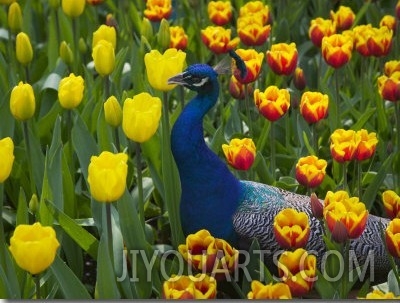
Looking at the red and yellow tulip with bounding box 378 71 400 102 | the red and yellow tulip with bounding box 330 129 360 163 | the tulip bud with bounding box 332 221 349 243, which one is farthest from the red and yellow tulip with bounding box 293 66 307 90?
the tulip bud with bounding box 332 221 349 243

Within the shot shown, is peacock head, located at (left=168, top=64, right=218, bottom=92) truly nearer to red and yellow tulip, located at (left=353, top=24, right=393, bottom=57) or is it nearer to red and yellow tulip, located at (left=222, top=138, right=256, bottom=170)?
red and yellow tulip, located at (left=222, top=138, right=256, bottom=170)

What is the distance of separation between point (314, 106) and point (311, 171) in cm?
21

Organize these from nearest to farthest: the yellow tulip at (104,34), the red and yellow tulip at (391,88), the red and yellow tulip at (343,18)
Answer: the red and yellow tulip at (391,88), the yellow tulip at (104,34), the red and yellow tulip at (343,18)

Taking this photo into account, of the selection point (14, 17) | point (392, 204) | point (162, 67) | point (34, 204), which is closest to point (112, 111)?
point (162, 67)

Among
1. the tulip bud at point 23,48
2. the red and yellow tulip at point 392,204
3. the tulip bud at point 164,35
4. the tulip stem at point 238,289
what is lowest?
the tulip stem at point 238,289

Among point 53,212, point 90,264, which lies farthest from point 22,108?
point 90,264

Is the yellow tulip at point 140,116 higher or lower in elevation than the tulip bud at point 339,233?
higher

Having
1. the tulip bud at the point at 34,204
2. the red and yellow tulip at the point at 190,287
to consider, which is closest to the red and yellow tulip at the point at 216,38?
the tulip bud at the point at 34,204

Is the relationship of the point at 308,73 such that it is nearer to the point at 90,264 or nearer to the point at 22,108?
the point at 90,264

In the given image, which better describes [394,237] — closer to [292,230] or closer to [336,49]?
[292,230]

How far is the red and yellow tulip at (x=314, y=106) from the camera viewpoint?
2.03 m

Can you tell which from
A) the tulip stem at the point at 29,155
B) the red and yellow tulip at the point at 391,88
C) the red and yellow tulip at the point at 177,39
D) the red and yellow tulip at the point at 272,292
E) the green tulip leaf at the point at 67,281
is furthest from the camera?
the red and yellow tulip at the point at 177,39

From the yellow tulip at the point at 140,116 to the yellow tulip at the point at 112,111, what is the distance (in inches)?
6.7

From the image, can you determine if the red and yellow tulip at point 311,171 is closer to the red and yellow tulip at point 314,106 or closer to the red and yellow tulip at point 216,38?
the red and yellow tulip at point 314,106
